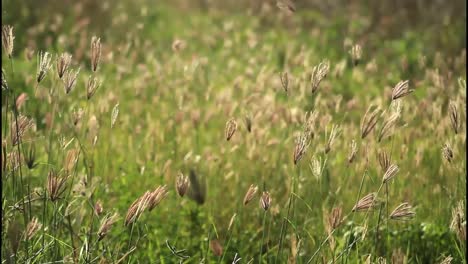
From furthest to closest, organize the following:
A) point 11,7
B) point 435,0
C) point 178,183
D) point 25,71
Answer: point 435,0 → point 11,7 → point 25,71 → point 178,183

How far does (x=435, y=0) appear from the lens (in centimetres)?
777

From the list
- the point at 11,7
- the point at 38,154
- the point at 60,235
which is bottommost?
the point at 11,7

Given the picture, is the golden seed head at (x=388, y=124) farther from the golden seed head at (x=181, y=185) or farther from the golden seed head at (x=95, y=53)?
the golden seed head at (x=95, y=53)

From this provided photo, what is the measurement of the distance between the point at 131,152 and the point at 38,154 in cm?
40

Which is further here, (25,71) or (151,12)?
(151,12)

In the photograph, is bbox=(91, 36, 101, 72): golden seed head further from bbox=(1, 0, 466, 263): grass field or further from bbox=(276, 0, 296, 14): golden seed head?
bbox=(276, 0, 296, 14): golden seed head

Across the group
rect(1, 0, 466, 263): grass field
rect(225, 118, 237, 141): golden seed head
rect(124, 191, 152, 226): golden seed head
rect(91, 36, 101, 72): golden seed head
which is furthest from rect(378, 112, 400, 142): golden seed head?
rect(91, 36, 101, 72): golden seed head

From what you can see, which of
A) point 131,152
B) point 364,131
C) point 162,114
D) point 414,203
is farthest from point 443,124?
point 162,114

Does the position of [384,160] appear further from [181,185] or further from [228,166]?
[228,166]

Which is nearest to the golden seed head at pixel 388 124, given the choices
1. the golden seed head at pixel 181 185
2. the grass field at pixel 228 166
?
the grass field at pixel 228 166

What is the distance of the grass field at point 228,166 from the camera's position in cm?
190

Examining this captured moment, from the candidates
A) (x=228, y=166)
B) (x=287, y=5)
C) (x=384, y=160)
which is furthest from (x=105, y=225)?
(x=228, y=166)

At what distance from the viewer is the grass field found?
1.90m

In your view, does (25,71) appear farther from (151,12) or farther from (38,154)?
(151,12)
